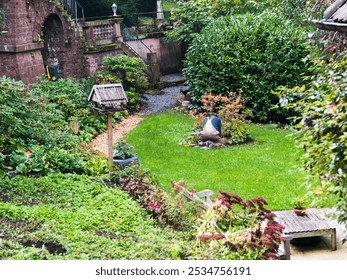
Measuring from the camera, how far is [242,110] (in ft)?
72.4

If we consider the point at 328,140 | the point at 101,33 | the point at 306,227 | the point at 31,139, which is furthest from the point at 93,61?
the point at 328,140

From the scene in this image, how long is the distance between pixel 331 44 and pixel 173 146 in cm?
752

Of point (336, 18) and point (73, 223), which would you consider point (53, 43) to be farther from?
point (336, 18)

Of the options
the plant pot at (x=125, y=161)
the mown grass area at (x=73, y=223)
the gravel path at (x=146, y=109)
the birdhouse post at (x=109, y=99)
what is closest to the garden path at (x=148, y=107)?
the gravel path at (x=146, y=109)

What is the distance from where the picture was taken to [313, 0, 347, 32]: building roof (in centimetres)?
880

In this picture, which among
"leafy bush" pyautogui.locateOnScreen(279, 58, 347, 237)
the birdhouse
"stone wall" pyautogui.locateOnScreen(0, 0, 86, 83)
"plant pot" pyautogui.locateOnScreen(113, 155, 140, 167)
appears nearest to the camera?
"leafy bush" pyautogui.locateOnScreen(279, 58, 347, 237)

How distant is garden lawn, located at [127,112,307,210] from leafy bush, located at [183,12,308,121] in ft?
4.06

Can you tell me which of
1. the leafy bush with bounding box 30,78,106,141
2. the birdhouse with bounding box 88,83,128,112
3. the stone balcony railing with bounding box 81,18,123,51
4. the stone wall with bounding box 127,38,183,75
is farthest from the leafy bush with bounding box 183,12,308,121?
the stone wall with bounding box 127,38,183,75

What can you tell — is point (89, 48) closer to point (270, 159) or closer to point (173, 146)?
point (173, 146)

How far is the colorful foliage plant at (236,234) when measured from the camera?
8.49 metres

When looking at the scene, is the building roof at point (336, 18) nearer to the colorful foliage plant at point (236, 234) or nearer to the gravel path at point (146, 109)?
the colorful foliage plant at point (236, 234)

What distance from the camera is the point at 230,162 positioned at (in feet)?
56.3

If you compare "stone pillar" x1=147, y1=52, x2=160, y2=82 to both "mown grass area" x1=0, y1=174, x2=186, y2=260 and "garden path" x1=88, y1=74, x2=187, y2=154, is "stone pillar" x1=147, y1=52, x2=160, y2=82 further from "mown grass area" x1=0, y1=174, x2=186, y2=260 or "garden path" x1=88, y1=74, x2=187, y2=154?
"mown grass area" x1=0, y1=174, x2=186, y2=260

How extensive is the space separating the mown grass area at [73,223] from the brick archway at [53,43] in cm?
1358
